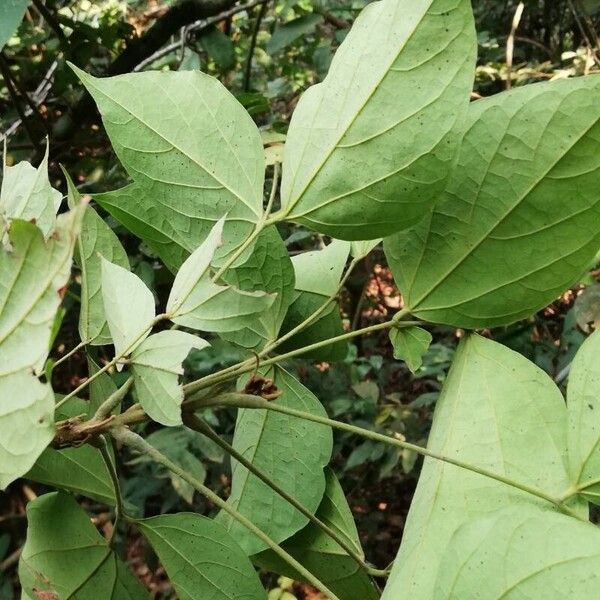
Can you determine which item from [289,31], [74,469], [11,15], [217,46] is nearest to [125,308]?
[74,469]

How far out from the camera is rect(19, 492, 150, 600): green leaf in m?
0.36

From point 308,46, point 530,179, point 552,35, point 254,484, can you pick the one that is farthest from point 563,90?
point 552,35

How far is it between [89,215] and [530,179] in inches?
8.9

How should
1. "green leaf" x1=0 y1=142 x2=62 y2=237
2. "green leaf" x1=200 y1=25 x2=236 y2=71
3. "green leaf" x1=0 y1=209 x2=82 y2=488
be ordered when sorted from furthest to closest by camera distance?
"green leaf" x1=200 y1=25 x2=236 y2=71 < "green leaf" x1=0 y1=142 x2=62 y2=237 < "green leaf" x1=0 y1=209 x2=82 y2=488

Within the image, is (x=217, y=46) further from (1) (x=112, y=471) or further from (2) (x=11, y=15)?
(1) (x=112, y=471)

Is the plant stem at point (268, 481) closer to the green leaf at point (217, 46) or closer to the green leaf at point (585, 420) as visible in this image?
the green leaf at point (585, 420)

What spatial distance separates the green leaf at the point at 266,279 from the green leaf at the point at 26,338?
0.16 m

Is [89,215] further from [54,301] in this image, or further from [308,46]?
[308,46]

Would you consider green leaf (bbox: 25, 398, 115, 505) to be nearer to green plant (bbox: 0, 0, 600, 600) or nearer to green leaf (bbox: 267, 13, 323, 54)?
green plant (bbox: 0, 0, 600, 600)

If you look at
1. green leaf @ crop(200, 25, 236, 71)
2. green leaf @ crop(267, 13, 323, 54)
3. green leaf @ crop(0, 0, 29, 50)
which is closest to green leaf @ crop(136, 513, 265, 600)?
green leaf @ crop(0, 0, 29, 50)

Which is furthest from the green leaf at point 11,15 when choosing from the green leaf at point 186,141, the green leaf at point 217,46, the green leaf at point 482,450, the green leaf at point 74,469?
the green leaf at point 217,46

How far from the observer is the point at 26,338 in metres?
0.23

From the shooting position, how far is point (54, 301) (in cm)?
22

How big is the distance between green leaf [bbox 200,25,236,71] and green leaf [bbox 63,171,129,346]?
70cm
